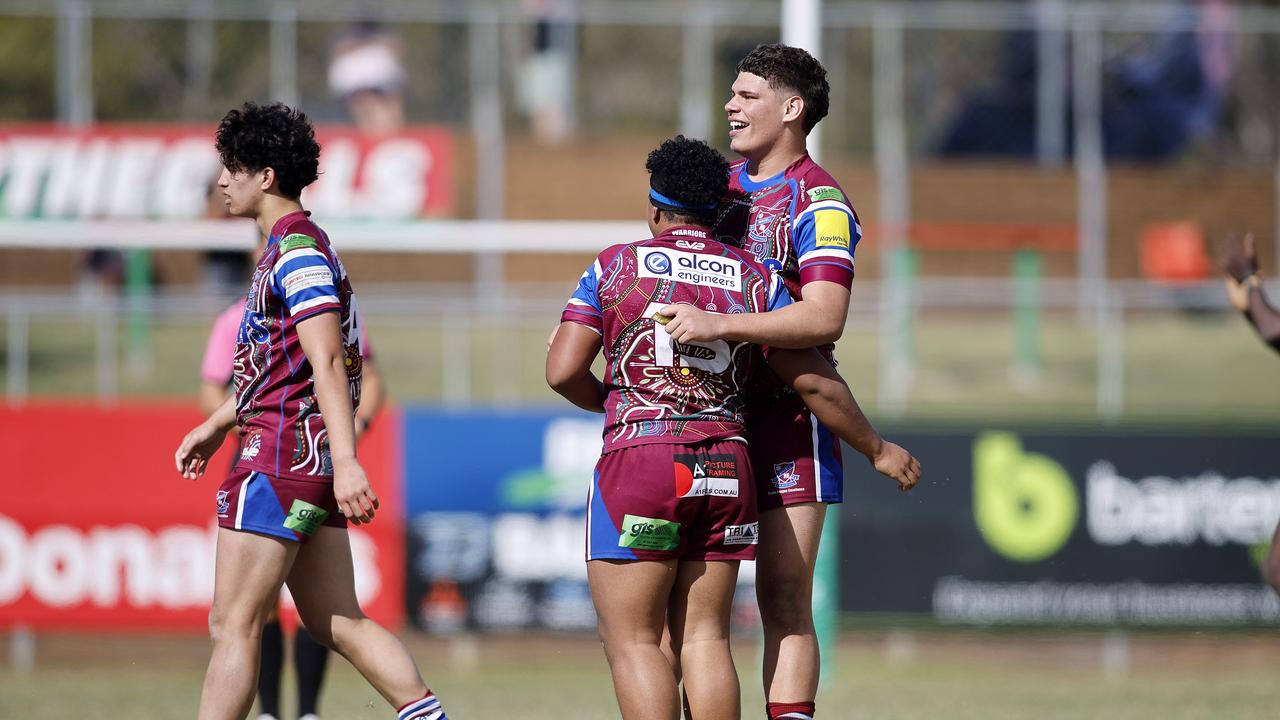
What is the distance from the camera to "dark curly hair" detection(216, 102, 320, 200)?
4.99 metres

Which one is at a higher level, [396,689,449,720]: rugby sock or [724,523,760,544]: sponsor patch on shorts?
[724,523,760,544]: sponsor patch on shorts

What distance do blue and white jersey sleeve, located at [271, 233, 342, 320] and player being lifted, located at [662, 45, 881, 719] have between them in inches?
50.2

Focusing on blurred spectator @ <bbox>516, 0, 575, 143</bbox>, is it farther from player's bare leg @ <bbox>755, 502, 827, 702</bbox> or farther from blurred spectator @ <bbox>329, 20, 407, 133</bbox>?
player's bare leg @ <bbox>755, 502, 827, 702</bbox>

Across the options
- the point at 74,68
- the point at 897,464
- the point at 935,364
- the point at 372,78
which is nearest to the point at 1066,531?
the point at 897,464

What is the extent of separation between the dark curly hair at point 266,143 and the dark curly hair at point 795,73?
59.1 inches

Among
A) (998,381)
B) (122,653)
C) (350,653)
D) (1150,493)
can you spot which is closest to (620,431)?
(350,653)

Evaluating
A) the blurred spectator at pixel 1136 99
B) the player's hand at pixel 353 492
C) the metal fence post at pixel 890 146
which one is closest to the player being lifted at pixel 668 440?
the player's hand at pixel 353 492

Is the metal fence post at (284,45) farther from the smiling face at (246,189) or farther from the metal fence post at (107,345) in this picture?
the smiling face at (246,189)

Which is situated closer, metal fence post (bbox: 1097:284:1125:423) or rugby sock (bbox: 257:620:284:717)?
rugby sock (bbox: 257:620:284:717)

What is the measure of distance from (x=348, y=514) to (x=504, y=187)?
14.0 m

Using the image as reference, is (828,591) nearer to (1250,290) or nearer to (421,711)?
(1250,290)

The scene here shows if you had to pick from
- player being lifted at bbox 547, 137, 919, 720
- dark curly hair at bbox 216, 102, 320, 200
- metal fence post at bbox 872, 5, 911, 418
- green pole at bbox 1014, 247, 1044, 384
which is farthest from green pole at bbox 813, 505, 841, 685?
green pole at bbox 1014, 247, 1044, 384

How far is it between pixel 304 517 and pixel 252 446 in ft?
0.93

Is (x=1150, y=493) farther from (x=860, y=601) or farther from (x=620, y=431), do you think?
(x=620, y=431)
